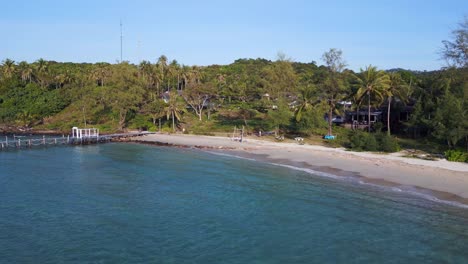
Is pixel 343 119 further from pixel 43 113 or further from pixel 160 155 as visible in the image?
pixel 43 113

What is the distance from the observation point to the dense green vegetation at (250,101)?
55.7 metres

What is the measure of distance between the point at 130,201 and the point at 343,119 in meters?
49.0

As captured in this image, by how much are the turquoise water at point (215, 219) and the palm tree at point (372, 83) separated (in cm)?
2199

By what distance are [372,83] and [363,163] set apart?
17540 millimetres

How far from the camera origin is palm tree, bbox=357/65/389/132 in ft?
190

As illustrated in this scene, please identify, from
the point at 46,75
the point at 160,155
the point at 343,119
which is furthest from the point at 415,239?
the point at 46,75

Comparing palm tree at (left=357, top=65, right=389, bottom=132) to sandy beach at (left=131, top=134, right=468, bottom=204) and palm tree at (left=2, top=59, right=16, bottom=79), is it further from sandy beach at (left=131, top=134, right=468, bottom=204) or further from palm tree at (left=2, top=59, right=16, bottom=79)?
palm tree at (left=2, top=59, right=16, bottom=79)

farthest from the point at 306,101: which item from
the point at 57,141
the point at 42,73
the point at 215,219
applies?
the point at 42,73

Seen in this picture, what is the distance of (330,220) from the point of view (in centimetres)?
2733

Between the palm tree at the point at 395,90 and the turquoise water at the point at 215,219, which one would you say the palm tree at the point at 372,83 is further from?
the turquoise water at the point at 215,219

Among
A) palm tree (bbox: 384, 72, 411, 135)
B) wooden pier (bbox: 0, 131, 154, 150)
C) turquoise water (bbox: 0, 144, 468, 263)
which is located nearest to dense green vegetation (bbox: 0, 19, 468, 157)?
palm tree (bbox: 384, 72, 411, 135)

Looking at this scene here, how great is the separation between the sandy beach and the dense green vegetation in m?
5.10

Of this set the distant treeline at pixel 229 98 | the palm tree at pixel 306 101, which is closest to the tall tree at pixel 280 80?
the distant treeline at pixel 229 98

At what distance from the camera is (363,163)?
44781 millimetres
